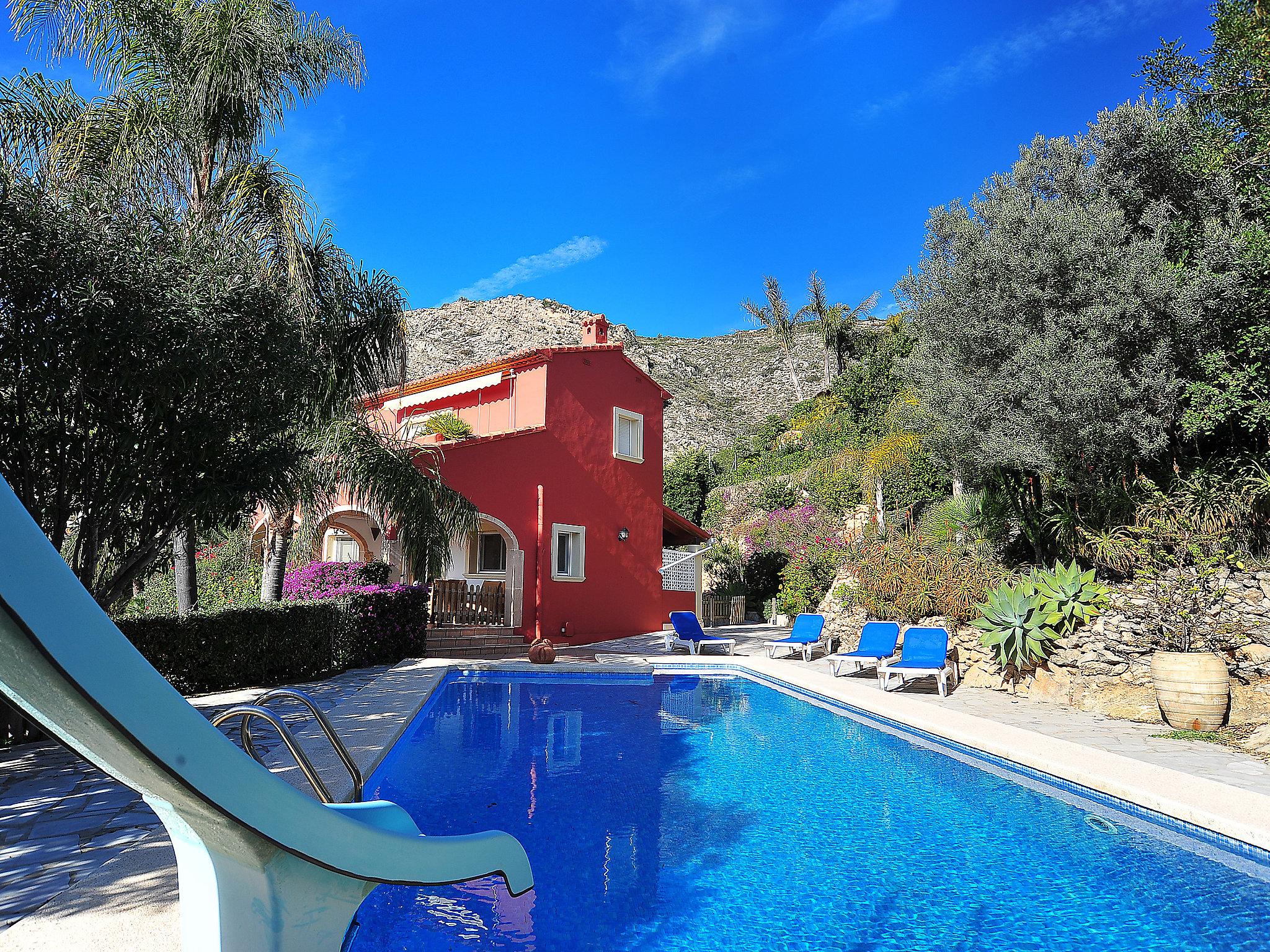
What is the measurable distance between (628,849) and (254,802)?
4.32m

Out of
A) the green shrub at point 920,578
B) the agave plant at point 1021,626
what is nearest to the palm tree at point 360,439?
the green shrub at point 920,578

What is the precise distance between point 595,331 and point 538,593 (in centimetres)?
757

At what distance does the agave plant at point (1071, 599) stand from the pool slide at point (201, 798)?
9581mm

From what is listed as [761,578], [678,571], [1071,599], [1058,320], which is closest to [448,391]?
[678,571]

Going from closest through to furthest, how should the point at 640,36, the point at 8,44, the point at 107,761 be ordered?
the point at 107,761 → the point at 8,44 → the point at 640,36

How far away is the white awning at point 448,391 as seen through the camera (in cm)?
2014

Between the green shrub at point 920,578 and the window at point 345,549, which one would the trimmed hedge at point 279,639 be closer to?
the window at point 345,549

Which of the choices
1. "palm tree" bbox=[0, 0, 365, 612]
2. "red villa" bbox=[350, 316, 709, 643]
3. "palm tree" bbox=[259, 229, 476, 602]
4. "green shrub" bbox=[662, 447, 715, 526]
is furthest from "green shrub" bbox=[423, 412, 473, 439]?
"green shrub" bbox=[662, 447, 715, 526]

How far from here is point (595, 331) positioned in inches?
822

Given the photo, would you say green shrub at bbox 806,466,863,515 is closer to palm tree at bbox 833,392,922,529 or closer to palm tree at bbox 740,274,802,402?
palm tree at bbox 833,392,922,529

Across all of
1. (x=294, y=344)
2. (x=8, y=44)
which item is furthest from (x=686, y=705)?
(x=8, y=44)

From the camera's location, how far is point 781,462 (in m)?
33.0

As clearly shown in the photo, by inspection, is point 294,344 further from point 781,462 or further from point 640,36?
point 781,462

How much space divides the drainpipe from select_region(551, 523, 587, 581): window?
664 mm
